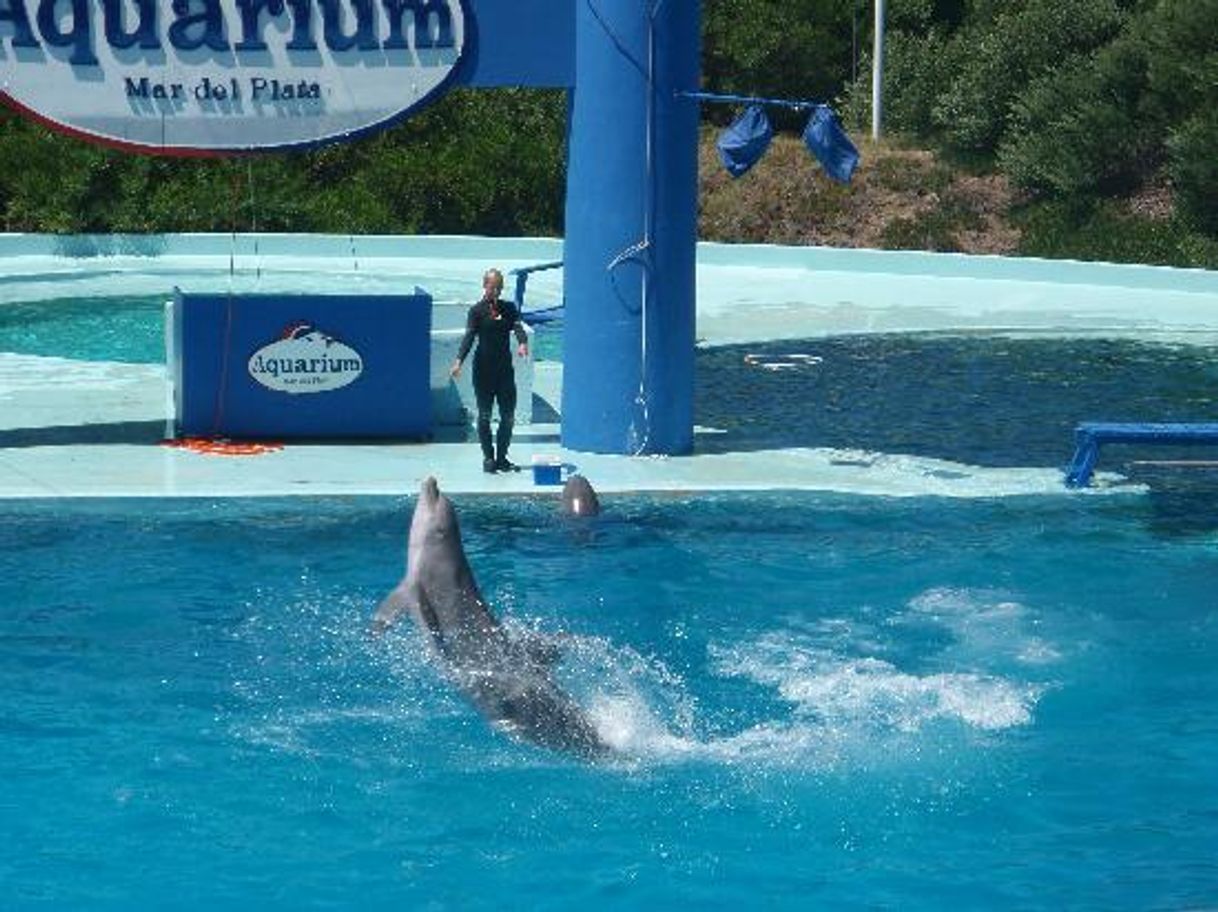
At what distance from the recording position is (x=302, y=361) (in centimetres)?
1823

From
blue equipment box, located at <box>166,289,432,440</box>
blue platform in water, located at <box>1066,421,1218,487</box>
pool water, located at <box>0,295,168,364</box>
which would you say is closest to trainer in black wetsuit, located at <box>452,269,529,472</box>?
blue equipment box, located at <box>166,289,432,440</box>

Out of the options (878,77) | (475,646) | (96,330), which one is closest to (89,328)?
(96,330)

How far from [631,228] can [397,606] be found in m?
6.25

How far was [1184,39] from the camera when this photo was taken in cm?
3656

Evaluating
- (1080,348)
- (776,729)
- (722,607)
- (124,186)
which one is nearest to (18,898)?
(776,729)

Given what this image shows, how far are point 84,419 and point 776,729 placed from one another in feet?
32.0

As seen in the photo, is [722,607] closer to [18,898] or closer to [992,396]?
[18,898]

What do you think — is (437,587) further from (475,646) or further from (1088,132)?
(1088,132)

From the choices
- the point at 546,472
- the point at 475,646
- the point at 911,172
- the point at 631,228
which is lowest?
the point at 475,646

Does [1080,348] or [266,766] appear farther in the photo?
[1080,348]

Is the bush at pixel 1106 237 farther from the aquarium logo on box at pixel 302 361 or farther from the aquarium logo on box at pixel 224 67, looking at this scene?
the aquarium logo on box at pixel 224 67

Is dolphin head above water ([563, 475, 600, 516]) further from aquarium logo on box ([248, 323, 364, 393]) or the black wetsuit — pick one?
aquarium logo on box ([248, 323, 364, 393])

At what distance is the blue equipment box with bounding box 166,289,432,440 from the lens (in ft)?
59.5

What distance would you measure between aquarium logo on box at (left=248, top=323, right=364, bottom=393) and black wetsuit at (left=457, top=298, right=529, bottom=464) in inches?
65.4
